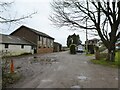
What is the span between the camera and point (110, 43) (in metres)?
24.1

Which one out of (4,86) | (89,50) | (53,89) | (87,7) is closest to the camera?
(53,89)

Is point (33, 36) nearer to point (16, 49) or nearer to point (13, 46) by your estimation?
point (16, 49)

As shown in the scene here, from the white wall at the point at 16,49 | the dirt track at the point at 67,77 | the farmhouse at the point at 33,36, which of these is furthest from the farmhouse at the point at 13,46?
the dirt track at the point at 67,77

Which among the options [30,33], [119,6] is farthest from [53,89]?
[30,33]

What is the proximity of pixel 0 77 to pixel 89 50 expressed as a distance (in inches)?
1645

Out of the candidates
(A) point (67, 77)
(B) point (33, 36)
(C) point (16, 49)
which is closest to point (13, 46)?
(C) point (16, 49)

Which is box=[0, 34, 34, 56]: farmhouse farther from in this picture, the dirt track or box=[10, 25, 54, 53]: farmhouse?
the dirt track

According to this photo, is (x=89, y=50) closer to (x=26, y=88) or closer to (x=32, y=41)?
(x=32, y=41)

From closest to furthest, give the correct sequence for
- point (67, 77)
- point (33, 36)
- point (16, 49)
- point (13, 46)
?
point (67, 77), point (13, 46), point (16, 49), point (33, 36)

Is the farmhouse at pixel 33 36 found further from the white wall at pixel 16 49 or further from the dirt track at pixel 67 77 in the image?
the dirt track at pixel 67 77

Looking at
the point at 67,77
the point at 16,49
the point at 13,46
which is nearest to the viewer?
the point at 67,77

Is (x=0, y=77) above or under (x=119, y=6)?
under

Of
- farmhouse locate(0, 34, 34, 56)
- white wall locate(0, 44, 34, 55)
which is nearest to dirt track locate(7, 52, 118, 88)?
farmhouse locate(0, 34, 34, 56)

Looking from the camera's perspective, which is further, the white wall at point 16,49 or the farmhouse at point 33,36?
the farmhouse at point 33,36
